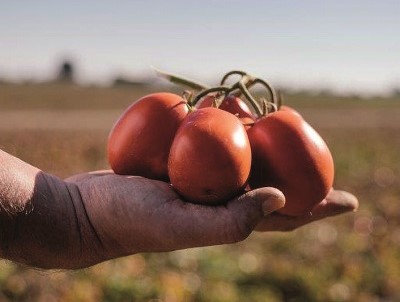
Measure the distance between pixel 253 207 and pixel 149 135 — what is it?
49 cm

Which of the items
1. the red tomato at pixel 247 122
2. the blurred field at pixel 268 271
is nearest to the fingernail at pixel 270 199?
the red tomato at pixel 247 122

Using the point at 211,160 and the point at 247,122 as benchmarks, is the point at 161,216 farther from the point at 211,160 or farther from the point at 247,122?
the point at 247,122

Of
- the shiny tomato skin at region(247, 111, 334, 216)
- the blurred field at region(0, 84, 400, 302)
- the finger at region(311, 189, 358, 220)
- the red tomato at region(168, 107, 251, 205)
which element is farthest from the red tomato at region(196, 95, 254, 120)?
the blurred field at region(0, 84, 400, 302)

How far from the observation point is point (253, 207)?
6.69 feet

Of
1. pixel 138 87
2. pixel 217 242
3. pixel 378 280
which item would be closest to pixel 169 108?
pixel 217 242

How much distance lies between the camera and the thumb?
202 cm

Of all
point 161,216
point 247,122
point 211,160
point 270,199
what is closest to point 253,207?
point 270,199

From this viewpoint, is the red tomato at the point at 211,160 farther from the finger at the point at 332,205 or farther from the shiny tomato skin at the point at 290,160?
the finger at the point at 332,205

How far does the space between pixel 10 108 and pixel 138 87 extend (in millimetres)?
20912

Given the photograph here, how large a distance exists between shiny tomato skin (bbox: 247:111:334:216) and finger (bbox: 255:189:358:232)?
0.46 ft

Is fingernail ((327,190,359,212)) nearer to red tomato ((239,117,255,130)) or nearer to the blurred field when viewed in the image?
red tomato ((239,117,255,130))

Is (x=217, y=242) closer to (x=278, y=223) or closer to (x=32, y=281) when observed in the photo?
(x=278, y=223)

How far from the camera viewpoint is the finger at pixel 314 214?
2.47 meters

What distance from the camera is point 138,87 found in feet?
167
